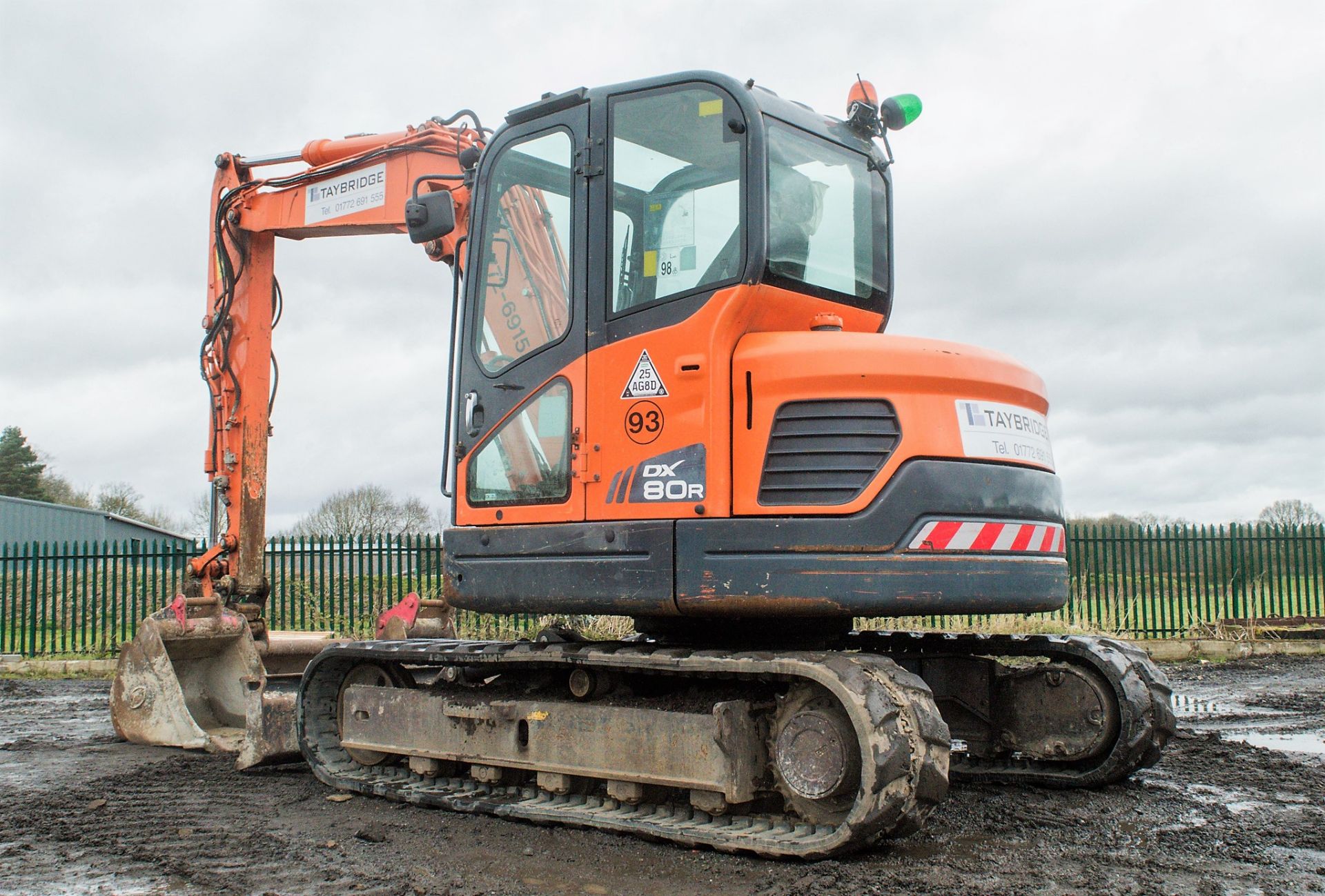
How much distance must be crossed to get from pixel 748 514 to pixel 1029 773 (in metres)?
2.41

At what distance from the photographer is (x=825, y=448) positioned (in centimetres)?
470

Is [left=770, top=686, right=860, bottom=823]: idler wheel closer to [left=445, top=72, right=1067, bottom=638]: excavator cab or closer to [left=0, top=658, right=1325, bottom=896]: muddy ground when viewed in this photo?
[left=0, top=658, right=1325, bottom=896]: muddy ground

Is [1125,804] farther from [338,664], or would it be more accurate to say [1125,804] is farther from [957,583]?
[338,664]

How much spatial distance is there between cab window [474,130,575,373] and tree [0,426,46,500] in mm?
48989

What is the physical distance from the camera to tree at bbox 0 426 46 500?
4834cm

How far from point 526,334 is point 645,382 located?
2.78ft

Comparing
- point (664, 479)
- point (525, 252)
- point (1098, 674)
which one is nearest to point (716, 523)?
A: point (664, 479)

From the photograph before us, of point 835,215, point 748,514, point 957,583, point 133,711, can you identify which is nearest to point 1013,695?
point 957,583

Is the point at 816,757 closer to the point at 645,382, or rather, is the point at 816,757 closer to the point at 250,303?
the point at 645,382

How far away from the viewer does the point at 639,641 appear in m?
5.70

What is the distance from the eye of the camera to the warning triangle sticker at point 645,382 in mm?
4957

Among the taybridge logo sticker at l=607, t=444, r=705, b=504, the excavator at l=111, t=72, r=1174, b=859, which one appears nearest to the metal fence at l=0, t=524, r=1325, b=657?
the excavator at l=111, t=72, r=1174, b=859

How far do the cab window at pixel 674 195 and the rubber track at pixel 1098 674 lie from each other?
6.60ft

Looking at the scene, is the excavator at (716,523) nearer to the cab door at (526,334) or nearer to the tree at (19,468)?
the cab door at (526,334)
